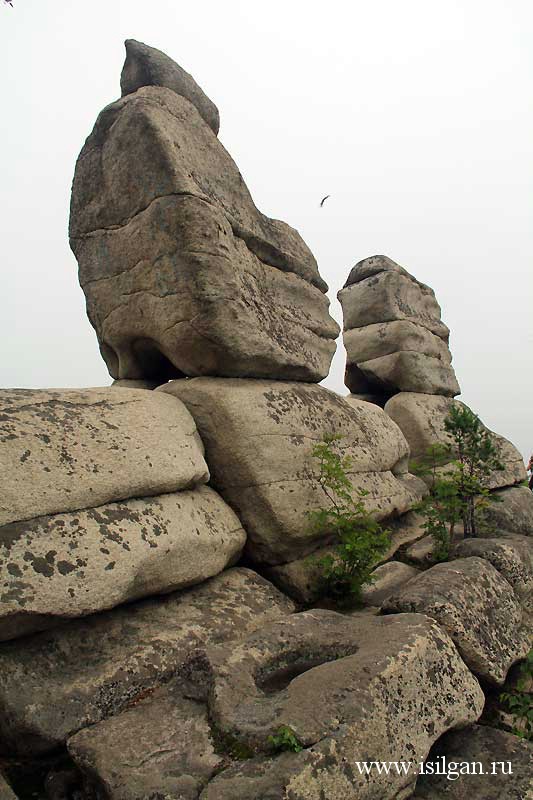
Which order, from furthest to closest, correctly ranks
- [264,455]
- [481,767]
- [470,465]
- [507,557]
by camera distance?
[470,465] < [507,557] < [264,455] < [481,767]

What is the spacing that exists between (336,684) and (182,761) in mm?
952

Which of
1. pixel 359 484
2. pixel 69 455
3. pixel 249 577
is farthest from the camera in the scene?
pixel 359 484

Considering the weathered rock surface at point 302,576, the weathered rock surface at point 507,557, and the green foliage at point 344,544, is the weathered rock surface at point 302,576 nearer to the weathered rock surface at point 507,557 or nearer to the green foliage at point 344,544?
the green foliage at point 344,544

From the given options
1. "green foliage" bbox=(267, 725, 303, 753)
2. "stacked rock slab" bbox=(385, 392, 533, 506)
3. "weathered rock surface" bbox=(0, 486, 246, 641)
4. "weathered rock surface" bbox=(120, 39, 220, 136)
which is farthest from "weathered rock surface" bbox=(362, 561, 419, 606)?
"weathered rock surface" bbox=(120, 39, 220, 136)

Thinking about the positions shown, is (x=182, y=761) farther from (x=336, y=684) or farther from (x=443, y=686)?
(x=443, y=686)

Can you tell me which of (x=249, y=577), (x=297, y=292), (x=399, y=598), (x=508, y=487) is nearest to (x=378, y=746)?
(x=399, y=598)

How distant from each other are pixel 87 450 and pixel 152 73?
5152mm

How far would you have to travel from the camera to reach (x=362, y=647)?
379 cm

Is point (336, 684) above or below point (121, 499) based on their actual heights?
below

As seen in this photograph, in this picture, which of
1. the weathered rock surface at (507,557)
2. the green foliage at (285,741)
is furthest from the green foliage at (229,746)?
the weathered rock surface at (507,557)

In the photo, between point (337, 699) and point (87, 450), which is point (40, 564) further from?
point (337, 699)

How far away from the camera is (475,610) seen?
4594 millimetres

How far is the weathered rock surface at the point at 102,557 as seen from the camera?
343cm

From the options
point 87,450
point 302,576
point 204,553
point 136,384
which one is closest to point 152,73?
point 136,384
